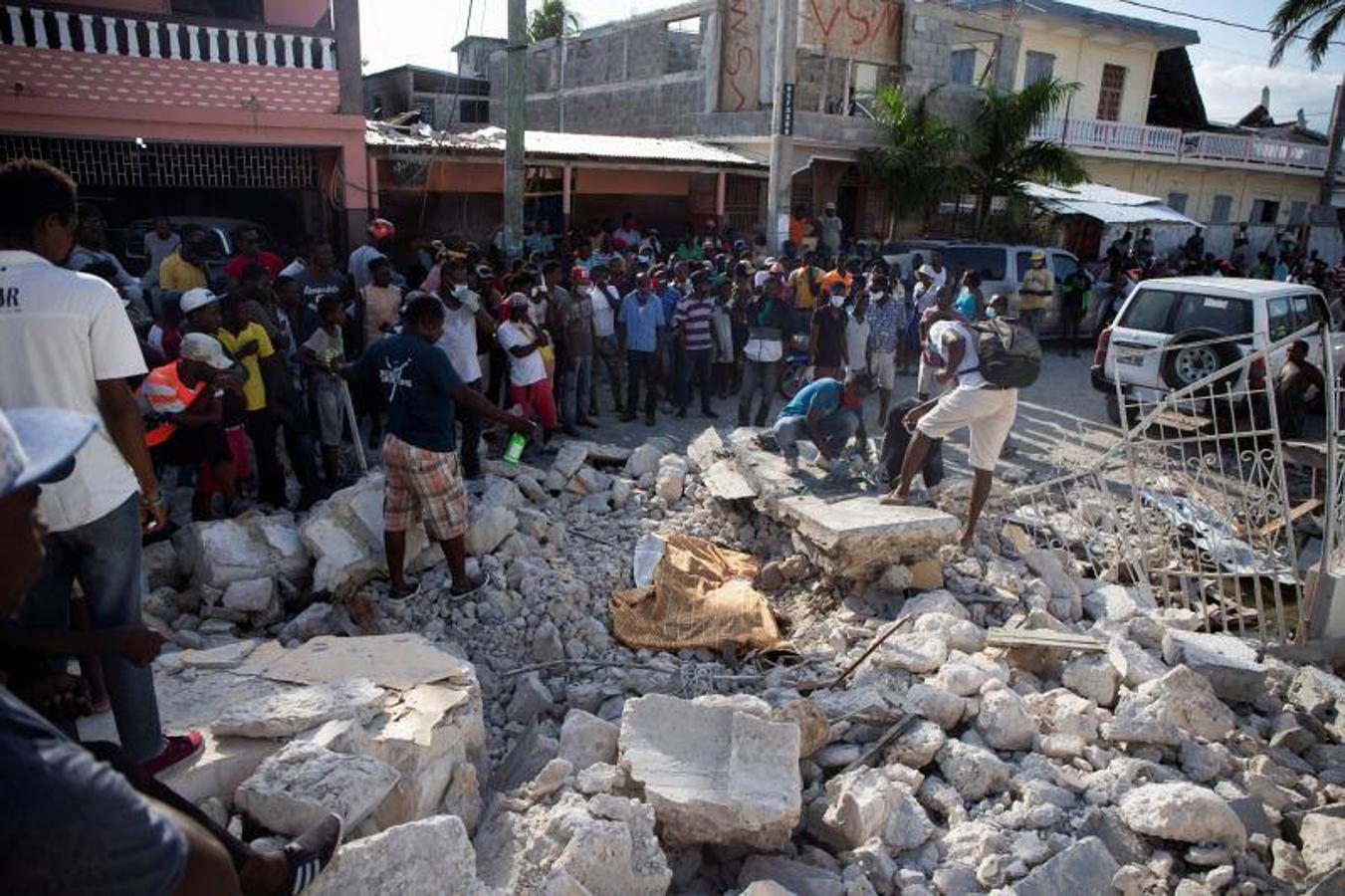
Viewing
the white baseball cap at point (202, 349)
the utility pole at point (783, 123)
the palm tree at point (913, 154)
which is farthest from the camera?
the palm tree at point (913, 154)

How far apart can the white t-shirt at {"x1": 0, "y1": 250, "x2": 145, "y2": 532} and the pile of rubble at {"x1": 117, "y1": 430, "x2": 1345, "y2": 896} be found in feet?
2.81

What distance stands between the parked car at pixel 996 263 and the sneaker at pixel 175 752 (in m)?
11.4

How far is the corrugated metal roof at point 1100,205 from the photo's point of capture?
18.4 metres

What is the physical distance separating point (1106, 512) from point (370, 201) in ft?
28.4

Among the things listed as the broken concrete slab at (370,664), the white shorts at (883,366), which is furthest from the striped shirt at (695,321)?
the broken concrete slab at (370,664)

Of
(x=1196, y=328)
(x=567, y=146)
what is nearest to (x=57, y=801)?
(x=1196, y=328)

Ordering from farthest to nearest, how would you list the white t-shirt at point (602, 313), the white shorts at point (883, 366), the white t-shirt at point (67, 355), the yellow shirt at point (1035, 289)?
the yellow shirt at point (1035, 289) → the white shorts at point (883, 366) → the white t-shirt at point (602, 313) → the white t-shirt at point (67, 355)

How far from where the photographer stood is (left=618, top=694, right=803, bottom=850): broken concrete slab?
308 centimetres

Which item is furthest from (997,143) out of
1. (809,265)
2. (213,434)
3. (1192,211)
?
(213,434)

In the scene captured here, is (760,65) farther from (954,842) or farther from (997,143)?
(954,842)

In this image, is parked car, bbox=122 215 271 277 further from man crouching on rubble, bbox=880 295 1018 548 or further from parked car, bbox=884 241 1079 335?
parked car, bbox=884 241 1079 335

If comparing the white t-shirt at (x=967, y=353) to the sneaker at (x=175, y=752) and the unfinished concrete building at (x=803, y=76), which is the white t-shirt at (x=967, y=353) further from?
the unfinished concrete building at (x=803, y=76)

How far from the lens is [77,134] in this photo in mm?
9242

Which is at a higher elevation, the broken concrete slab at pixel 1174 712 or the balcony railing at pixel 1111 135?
the balcony railing at pixel 1111 135
